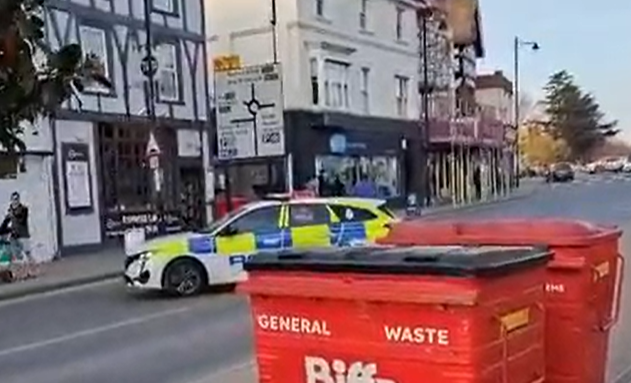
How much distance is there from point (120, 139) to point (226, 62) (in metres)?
8.43

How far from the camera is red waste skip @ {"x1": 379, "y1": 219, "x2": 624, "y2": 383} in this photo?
471cm

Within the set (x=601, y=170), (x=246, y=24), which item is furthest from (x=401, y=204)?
(x=601, y=170)

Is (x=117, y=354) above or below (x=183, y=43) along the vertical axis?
below

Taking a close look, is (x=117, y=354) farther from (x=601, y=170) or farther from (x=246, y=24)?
(x=601, y=170)

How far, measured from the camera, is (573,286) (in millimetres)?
4699

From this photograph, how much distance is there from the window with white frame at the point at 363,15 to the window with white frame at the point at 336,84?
267 centimetres

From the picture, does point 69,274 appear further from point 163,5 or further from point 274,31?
point 274,31

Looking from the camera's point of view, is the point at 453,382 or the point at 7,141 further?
the point at 453,382

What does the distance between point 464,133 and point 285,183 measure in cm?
1593

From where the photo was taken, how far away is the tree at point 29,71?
286 cm

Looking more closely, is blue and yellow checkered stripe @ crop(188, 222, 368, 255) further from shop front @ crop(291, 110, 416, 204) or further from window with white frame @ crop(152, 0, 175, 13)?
shop front @ crop(291, 110, 416, 204)

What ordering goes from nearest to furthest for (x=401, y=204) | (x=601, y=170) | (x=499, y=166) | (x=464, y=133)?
(x=401, y=204)
(x=464, y=133)
(x=499, y=166)
(x=601, y=170)

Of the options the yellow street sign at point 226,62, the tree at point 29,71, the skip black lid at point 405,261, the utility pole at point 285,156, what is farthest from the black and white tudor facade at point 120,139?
the tree at point 29,71

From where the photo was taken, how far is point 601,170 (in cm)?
10062
